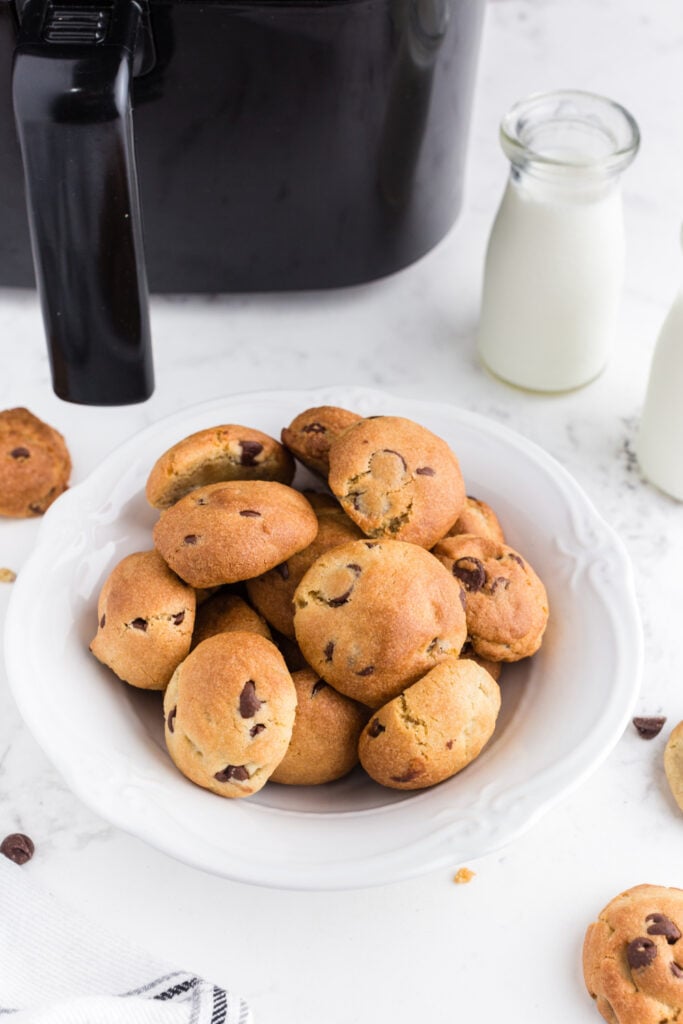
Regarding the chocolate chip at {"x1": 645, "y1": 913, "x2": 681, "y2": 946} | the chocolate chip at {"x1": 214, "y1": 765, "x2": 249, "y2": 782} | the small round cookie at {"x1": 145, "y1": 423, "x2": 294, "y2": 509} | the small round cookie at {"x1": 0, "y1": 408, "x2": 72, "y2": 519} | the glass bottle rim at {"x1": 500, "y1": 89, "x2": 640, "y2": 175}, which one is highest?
the glass bottle rim at {"x1": 500, "y1": 89, "x2": 640, "y2": 175}

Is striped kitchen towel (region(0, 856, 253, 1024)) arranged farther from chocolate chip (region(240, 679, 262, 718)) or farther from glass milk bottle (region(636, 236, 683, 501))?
glass milk bottle (region(636, 236, 683, 501))

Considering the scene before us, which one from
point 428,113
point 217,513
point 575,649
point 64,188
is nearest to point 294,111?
point 428,113

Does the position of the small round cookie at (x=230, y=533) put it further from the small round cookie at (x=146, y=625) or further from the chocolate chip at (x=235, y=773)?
the chocolate chip at (x=235, y=773)

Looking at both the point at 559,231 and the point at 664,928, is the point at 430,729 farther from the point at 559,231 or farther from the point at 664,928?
the point at 559,231

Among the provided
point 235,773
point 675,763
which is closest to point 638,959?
point 675,763

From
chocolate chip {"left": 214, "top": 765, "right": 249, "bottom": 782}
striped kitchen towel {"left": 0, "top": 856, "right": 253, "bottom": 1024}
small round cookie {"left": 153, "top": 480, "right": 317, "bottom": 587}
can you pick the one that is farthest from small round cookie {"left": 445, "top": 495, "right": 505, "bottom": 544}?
striped kitchen towel {"left": 0, "top": 856, "right": 253, "bottom": 1024}

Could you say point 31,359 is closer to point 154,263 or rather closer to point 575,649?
point 154,263

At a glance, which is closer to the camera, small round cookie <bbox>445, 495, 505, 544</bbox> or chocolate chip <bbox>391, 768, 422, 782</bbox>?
chocolate chip <bbox>391, 768, 422, 782</bbox>
